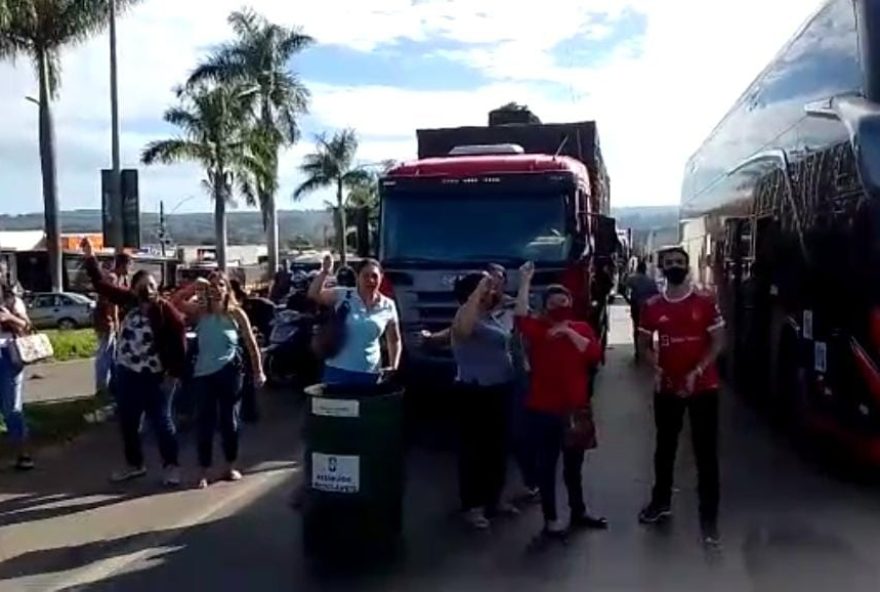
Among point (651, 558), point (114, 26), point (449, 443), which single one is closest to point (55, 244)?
point (114, 26)

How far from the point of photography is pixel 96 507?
952cm

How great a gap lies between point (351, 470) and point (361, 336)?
5.52ft

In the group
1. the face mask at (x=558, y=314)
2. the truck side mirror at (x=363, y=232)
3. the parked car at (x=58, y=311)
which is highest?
the truck side mirror at (x=363, y=232)

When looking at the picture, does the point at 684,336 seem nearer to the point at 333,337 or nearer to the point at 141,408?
the point at 333,337

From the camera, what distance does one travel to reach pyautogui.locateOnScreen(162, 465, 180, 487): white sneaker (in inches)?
403

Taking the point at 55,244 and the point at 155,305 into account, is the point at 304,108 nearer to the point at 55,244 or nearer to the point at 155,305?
the point at 55,244

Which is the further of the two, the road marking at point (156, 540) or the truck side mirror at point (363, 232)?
the truck side mirror at point (363, 232)

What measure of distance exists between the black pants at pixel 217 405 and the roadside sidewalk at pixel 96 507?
0.35 metres

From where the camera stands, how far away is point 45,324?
40750 mm

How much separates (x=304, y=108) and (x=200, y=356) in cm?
4087

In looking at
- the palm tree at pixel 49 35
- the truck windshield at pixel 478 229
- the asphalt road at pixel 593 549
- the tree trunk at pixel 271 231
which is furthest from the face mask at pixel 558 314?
the tree trunk at pixel 271 231

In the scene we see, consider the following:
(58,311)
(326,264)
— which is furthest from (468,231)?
(58,311)

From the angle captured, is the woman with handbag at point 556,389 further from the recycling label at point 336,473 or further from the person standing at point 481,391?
the recycling label at point 336,473

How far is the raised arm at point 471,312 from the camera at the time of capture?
28.6 feet
